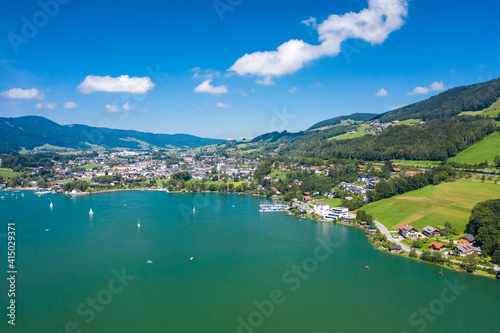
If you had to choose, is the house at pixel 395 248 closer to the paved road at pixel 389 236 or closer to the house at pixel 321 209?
the paved road at pixel 389 236

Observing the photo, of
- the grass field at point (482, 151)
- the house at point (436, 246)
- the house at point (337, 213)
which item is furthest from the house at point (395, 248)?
the grass field at point (482, 151)

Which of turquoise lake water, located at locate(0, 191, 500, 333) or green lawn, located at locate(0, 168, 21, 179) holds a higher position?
green lawn, located at locate(0, 168, 21, 179)

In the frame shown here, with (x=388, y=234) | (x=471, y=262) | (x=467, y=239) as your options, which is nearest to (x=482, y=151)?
(x=467, y=239)

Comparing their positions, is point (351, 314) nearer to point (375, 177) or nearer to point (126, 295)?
point (126, 295)

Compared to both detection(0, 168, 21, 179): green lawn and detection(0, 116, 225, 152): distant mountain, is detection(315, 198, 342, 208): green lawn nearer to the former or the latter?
detection(0, 168, 21, 179): green lawn

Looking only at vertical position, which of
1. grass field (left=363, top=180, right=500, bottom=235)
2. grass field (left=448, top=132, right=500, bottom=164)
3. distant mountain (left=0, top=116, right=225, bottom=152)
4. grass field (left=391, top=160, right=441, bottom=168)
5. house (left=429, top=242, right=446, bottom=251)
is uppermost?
distant mountain (left=0, top=116, right=225, bottom=152)

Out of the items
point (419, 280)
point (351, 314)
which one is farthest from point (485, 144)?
point (351, 314)

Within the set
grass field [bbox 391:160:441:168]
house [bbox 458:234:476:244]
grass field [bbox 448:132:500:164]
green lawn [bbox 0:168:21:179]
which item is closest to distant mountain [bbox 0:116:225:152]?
green lawn [bbox 0:168:21:179]

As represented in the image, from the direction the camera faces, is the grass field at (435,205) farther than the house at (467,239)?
Yes
